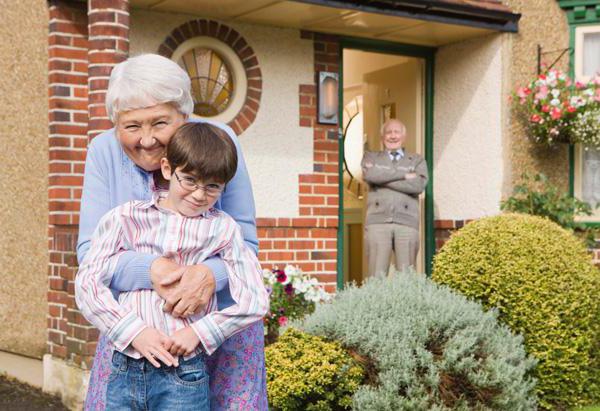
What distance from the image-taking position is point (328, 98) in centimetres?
783

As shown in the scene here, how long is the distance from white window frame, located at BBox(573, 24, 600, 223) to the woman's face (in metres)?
6.17

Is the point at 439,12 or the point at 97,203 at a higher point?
the point at 439,12

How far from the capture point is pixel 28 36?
22.4ft

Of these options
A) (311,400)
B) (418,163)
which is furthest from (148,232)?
(418,163)

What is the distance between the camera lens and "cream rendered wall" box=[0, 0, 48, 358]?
6.73 meters

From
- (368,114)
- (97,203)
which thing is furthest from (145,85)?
(368,114)

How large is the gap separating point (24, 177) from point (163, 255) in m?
4.86

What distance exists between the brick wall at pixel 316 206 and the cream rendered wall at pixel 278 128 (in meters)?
0.06

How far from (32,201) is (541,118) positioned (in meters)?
4.25

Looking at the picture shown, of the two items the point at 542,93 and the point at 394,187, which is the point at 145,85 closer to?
the point at 394,187

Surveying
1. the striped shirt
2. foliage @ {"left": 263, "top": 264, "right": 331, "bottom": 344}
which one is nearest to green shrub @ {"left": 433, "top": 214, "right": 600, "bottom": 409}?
foliage @ {"left": 263, "top": 264, "right": 331, "bottom": 344}

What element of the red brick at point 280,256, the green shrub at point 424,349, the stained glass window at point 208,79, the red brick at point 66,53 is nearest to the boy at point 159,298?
the green shrub at point 424,349

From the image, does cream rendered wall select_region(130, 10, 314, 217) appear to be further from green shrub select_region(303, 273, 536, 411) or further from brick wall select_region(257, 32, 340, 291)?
green shrub select_region(303, 273, 536, 411)

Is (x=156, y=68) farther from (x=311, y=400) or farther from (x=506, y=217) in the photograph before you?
(x=506, y=217)
